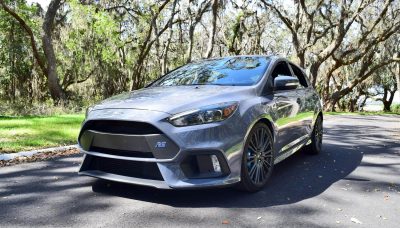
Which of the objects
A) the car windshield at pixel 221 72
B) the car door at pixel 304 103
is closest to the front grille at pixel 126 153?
the car windshield at pixel 221 72

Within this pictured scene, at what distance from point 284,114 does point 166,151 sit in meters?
2.13

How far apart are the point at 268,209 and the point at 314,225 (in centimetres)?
54

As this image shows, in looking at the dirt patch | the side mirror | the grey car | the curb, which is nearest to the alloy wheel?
the grey car

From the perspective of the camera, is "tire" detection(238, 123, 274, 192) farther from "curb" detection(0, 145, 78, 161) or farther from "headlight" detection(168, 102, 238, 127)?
"curb" detection(0, 145, 78, 161)

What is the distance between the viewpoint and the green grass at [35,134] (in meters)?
7.40

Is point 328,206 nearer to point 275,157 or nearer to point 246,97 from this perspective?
point 275,157

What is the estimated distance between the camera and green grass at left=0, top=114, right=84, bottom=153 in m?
7.40

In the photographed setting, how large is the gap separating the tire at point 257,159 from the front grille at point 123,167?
→ 0.99 metres

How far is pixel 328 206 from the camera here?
4312mm

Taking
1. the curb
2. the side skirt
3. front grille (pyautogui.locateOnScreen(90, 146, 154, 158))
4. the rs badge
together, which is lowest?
the curb

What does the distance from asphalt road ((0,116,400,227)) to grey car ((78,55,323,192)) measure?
27 centimetres

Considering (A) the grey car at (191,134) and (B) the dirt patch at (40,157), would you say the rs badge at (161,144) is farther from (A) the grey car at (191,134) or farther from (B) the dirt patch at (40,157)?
(B) the dirt patch at (40,157)

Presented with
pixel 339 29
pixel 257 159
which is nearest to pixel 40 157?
pixel 257 159

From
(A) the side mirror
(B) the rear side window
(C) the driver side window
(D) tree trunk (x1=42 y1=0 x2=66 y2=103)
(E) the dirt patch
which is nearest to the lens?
(A) the side mirror
